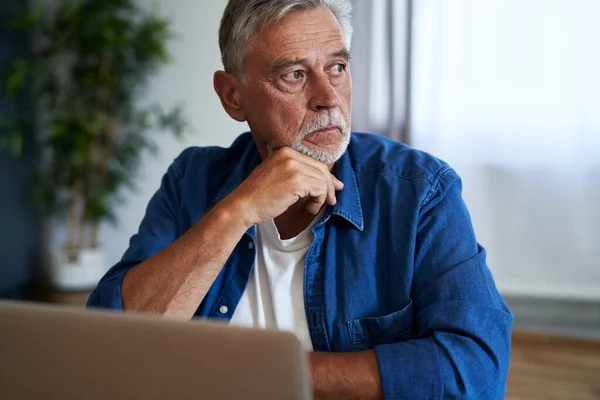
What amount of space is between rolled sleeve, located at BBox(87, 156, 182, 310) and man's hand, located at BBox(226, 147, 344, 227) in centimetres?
25

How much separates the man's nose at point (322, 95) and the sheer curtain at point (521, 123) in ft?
7.47

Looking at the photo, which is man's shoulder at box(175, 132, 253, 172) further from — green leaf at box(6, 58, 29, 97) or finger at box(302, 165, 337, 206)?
green leaf at box(6, 58, 29, 97)

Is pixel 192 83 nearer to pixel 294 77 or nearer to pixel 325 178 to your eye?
pixel 294 77

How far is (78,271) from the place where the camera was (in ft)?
13.1

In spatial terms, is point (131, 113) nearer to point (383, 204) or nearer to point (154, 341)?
point (383, 204)

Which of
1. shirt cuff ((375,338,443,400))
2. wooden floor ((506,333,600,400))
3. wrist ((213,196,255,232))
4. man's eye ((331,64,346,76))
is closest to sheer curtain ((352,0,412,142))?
wooden floor ((506,333,600,400))

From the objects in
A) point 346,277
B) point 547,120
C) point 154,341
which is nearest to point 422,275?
point 346,277

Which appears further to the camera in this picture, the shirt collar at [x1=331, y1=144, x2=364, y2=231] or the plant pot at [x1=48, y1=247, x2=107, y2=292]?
the plant pot at [x1=48, y1=247, x2=107, y2=292]

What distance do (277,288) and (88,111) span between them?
299 cm

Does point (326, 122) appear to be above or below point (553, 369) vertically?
above

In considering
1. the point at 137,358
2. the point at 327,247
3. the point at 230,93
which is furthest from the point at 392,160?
the point at 137,358

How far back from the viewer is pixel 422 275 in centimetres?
120

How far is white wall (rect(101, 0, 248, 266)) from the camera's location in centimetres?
402

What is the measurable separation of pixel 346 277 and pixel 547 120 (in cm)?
245
